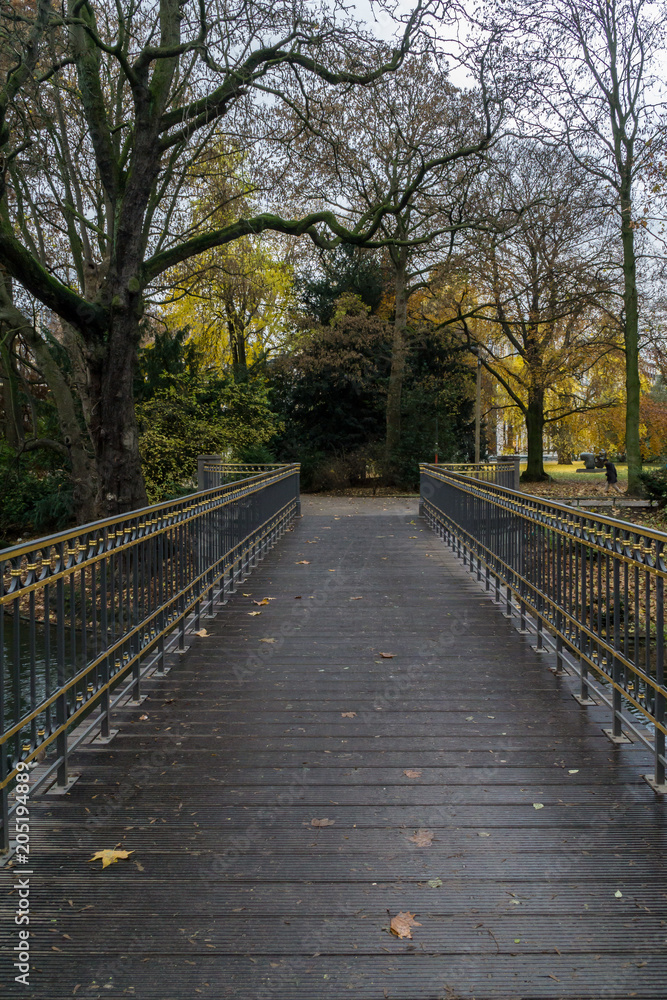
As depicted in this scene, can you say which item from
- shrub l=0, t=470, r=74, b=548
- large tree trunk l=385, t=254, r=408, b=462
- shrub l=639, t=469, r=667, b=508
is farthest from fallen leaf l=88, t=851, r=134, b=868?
large tree trunk l=385, t=254, r=408, b=462

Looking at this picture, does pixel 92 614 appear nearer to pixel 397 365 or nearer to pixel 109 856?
pixel 109 856

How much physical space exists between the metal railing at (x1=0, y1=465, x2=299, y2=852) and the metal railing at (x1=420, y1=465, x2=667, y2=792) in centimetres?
295

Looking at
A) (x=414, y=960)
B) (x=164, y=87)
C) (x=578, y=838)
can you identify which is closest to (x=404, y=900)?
(x=414, y=960)

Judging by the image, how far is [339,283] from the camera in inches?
1366

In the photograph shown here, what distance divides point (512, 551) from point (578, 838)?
4680mm

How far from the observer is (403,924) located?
3.20 m

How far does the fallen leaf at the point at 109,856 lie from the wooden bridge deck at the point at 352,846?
0.14 ft

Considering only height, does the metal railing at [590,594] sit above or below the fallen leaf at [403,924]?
above

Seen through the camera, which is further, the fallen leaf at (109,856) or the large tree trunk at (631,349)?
the large tree trunk at (631,349)

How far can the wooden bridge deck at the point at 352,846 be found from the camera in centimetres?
296

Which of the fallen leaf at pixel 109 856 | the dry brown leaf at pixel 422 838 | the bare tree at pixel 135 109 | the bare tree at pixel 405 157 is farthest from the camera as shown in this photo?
the bare tree at pixel 405 157

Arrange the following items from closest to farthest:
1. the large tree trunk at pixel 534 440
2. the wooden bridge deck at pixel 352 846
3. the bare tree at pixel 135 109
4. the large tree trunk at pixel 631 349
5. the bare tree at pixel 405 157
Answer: the wooden bridge deck at pixel 352 846, the bare tree at pixel 135 109, the bare tree at pixel 405 157, the large tree trunk at pixel 631 349, the large tree trunk at pixel 534 440

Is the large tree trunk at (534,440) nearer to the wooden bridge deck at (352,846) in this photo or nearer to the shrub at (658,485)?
the shrub at (658,485)

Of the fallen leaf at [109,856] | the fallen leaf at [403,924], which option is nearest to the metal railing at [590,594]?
the fallen leaf at [403,924]
